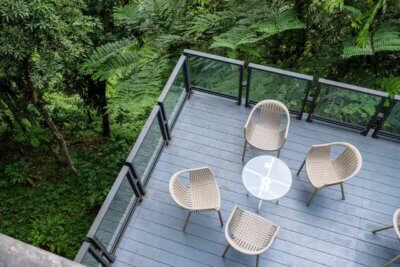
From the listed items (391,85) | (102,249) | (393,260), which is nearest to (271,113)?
(391,85)

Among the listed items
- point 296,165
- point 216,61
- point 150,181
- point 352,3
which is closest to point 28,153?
point 150,181

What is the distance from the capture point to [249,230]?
5.45 m

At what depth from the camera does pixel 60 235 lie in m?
9.39

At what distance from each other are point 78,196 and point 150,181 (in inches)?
178

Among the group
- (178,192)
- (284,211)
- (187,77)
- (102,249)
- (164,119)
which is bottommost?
(284,211)

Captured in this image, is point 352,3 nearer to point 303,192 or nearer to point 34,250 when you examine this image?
point 303,192

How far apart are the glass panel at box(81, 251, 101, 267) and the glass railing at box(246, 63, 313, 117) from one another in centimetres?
379

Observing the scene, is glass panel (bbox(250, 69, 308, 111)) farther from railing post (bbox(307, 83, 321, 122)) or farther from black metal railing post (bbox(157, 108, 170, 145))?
black metal railing post (bbox(157, 108, 170, 145))

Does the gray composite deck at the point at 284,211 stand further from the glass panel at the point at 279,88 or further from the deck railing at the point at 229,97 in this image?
the glass panel at the point at 279,88

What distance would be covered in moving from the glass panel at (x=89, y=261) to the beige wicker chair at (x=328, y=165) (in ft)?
10.7

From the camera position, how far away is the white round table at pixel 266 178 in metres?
5.82

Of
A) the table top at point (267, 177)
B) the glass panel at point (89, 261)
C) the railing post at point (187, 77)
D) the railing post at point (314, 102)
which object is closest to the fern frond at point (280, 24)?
the railing post at point (314, 102)

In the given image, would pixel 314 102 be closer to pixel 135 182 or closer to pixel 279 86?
pixel 279 86

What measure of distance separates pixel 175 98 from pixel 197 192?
1.89 meters
